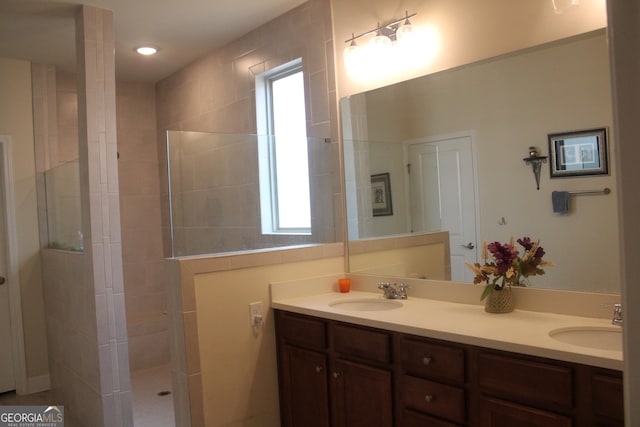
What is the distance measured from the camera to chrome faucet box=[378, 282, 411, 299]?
2.64 metres

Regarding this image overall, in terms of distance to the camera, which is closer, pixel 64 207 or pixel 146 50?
pixel 64 207

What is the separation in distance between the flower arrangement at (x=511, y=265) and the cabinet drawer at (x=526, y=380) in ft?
1.46

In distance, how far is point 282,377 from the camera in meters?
2.67

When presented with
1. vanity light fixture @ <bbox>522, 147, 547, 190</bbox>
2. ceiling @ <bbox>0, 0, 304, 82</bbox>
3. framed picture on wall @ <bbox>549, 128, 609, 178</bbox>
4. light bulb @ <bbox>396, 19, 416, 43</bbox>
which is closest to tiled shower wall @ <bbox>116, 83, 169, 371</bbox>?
ceiling @ <bbox>0, 0, 304, 82</bbox>

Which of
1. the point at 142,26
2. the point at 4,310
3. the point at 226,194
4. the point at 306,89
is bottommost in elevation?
→ the point at 4,310

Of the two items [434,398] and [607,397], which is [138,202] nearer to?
[434,398]

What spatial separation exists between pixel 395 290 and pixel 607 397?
1.26 meters

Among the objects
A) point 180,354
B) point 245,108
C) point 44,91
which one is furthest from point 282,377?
point 44,91

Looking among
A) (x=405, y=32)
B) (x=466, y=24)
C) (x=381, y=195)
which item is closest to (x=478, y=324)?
(x=381, y=195)

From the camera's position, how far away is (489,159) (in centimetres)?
229

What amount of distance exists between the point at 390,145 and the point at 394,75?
1.24ft

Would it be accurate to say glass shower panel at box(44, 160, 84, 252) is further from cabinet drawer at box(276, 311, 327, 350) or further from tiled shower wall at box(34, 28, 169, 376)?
cabinet drawer at box(276, 311, 327, 350)

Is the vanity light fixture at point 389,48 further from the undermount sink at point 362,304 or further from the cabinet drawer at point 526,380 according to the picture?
the cabinet drawer at point 526,380

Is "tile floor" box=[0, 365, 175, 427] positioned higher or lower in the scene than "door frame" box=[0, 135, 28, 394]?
lower
